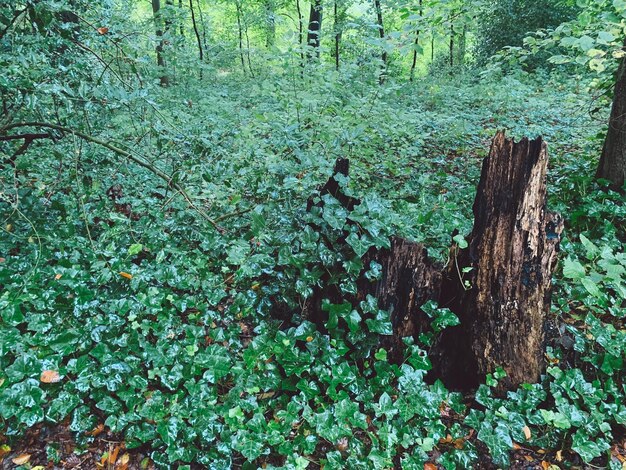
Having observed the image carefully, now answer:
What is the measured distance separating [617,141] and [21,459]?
207 inches

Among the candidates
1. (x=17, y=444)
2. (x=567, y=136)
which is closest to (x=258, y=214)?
(x=17, y=444)

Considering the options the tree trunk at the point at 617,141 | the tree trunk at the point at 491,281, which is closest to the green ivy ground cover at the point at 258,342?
the tree trunk at the point at 491,281

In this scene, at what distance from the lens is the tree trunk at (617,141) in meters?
3.69

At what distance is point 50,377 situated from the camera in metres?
2.19

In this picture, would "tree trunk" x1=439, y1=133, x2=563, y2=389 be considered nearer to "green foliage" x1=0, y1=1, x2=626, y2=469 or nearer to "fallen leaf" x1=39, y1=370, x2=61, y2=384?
"green foliage" x1=0, y1=1, x2=626, y2=469

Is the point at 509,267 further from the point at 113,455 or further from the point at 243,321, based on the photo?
the point at 113,455

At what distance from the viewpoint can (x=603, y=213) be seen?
3.62m

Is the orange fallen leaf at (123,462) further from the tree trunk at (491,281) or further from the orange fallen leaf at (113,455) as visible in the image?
the tree trunk at (491,281)

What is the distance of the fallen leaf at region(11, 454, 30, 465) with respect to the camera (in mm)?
2000

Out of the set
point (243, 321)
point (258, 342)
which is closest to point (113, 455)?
point (258, 342)

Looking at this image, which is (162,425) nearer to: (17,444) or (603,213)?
(17,444)

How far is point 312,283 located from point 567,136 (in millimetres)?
5607

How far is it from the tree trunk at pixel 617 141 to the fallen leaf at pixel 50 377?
4.93 m

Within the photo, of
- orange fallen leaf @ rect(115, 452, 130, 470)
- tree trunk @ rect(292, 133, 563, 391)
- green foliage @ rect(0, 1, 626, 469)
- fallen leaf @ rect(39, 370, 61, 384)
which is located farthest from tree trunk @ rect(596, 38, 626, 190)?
fallen leaf @ rect(39, 370, 61, 384)
